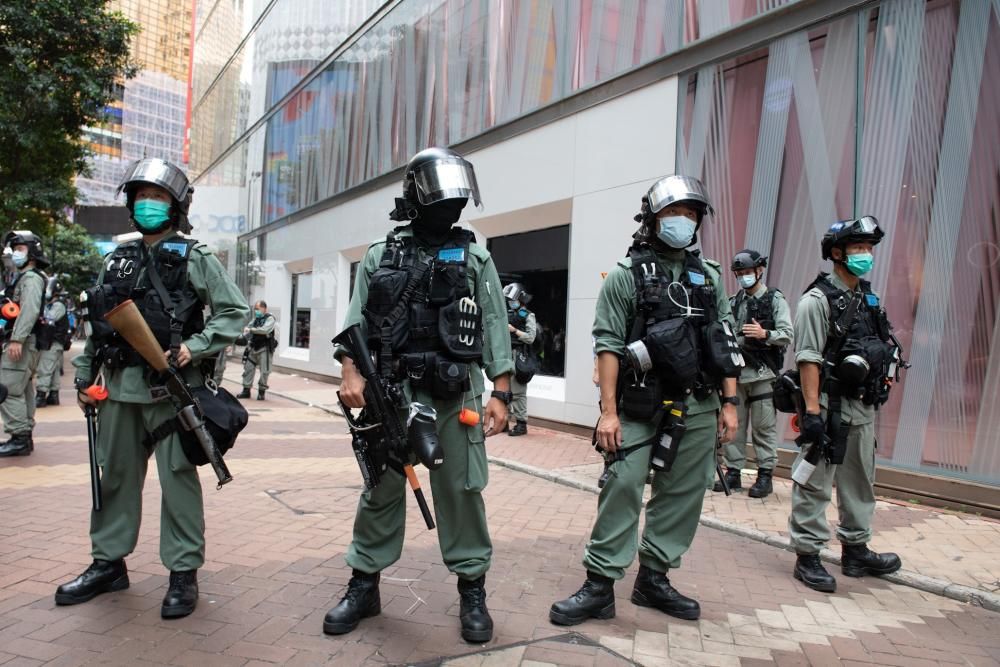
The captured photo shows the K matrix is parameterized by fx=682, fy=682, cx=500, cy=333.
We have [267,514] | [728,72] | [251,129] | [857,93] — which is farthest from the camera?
[251,129]

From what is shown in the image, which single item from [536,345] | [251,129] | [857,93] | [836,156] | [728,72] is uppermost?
[251,129]

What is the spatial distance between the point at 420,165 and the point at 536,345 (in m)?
6.29

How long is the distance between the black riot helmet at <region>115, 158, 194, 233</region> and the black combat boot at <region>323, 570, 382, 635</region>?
2.06 m

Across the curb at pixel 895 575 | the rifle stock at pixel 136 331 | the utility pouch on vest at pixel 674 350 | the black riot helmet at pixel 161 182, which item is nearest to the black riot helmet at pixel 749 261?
the curb at pixel 895 575

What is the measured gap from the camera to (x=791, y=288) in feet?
23.5

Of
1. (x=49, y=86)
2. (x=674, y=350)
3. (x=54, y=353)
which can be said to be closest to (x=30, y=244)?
(x=54, y=353)

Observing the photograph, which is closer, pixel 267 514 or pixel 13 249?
pixel 267 514

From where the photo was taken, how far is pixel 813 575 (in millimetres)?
3912

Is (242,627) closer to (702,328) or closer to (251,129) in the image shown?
(702,328)

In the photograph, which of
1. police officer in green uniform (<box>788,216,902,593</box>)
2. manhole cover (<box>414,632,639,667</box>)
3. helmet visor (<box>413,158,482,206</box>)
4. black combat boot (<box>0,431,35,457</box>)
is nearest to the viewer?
manhole cover (<box>414,632,639,667</box>)

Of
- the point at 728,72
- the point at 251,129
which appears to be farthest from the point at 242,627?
the point at 251,129

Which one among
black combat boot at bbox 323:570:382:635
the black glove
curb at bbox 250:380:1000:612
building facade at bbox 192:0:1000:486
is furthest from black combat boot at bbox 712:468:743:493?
black combat boot at bbox 323:570:382:635

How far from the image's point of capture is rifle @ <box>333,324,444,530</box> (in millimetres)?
2865

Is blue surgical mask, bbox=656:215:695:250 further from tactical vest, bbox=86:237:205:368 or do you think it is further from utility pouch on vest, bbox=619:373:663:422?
tactical vest, bbox=86:237:205:368
